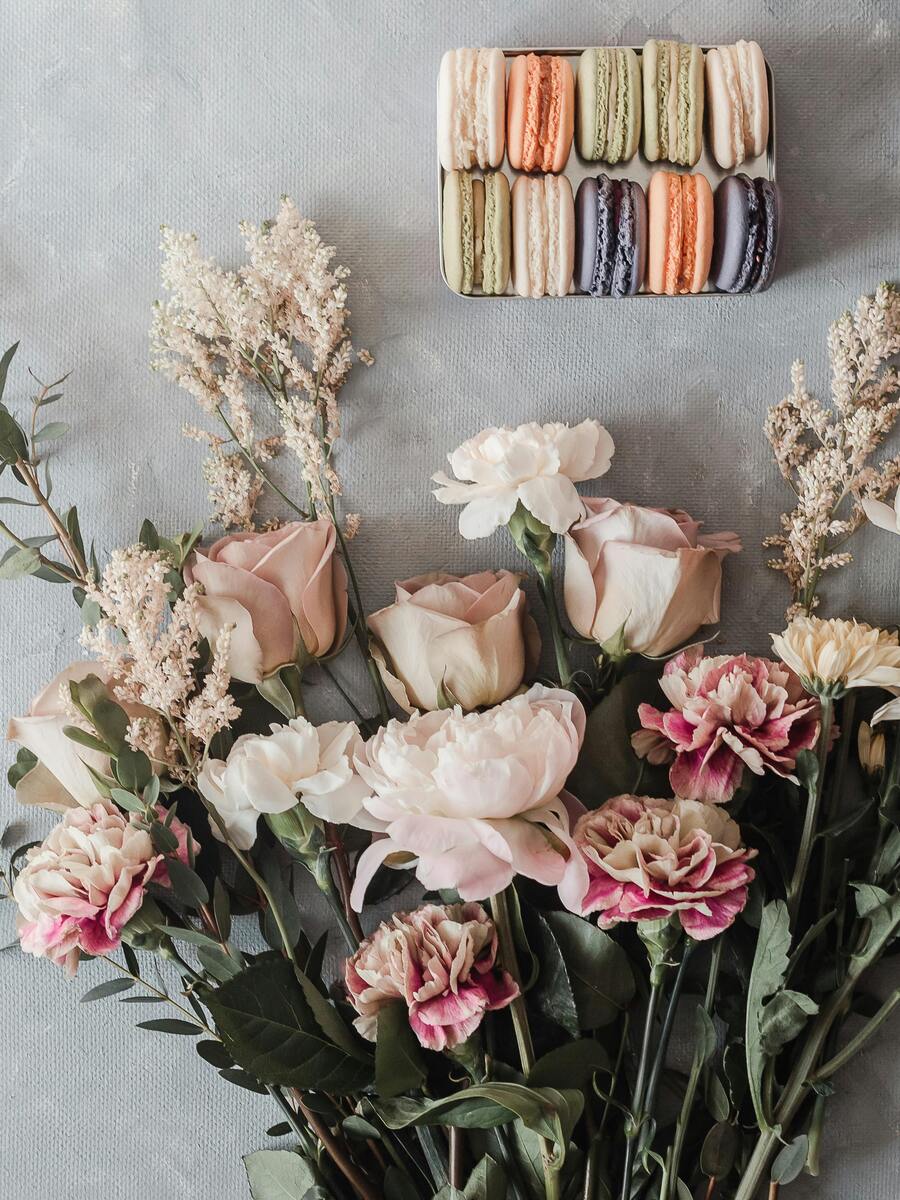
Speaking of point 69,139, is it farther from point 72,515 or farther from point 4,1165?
point 4,1165

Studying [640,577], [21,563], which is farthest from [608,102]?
[21,563]

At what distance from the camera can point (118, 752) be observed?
0.65 m

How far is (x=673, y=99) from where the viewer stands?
723 millimetres

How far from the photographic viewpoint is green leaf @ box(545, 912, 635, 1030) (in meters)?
0.70

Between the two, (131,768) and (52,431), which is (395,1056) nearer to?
(131,768)

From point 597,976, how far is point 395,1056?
0.51ft

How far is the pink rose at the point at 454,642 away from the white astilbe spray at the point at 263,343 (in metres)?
0.12

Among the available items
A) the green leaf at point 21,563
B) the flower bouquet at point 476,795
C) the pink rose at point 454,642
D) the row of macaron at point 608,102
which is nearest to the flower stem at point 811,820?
the flower bouquet at point 476,795

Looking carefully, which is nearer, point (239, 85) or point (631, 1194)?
point (631, 1194)

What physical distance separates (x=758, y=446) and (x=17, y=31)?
0.72 m

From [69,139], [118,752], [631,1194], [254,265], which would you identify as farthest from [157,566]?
[631,1194]

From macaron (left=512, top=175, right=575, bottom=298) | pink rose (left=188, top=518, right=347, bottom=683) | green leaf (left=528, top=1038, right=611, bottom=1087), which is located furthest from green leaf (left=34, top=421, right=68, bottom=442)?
green leaf (left=528, top=1038, right=611, bottom=1087)

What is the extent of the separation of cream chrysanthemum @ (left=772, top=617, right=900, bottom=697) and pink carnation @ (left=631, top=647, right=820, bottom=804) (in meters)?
0.03

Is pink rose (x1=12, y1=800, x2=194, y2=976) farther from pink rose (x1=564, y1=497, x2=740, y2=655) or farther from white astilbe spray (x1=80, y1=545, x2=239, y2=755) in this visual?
pink rose (x1=564, y1=497, x2=740, y2=655)
